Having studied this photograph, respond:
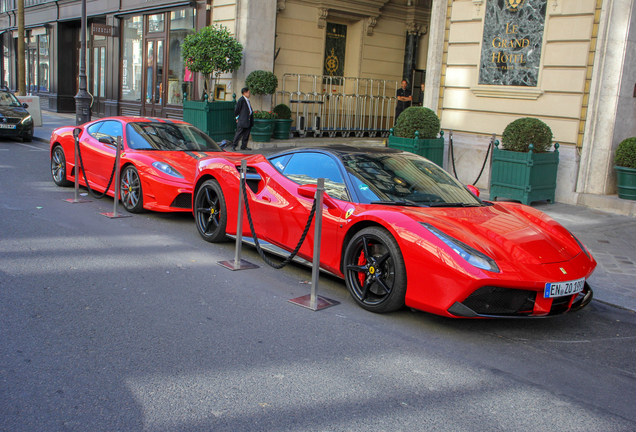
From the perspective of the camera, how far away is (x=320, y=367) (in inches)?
154

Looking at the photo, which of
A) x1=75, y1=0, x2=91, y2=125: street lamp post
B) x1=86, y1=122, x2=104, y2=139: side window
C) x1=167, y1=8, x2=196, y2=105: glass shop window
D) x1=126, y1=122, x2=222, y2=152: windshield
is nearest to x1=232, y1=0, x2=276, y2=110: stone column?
x1=167, y1=8, x2=196, y2=105: glass shop window

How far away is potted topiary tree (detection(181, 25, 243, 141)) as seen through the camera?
16.9m

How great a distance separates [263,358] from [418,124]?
29.1 ft

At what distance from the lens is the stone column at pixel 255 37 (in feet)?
58.8

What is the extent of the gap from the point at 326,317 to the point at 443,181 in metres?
2.01

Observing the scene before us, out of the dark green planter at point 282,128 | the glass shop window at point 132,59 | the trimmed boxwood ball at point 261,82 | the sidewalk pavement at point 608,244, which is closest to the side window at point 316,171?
the sidewalk pavement at point 608,244

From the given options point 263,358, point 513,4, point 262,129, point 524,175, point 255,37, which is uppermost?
point 513,4

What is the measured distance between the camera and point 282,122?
18.2 m

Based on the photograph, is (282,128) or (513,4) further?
(282,128)

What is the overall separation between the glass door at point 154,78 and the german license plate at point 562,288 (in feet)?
64.1

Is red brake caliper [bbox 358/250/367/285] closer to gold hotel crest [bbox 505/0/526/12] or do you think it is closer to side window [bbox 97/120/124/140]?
side window [bbox 97/120/124/140]

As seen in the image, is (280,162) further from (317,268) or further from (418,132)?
(418,132)

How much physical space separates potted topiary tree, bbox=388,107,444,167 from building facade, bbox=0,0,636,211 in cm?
124

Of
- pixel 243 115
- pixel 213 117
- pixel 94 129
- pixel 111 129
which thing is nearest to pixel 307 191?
pixel 111 129
